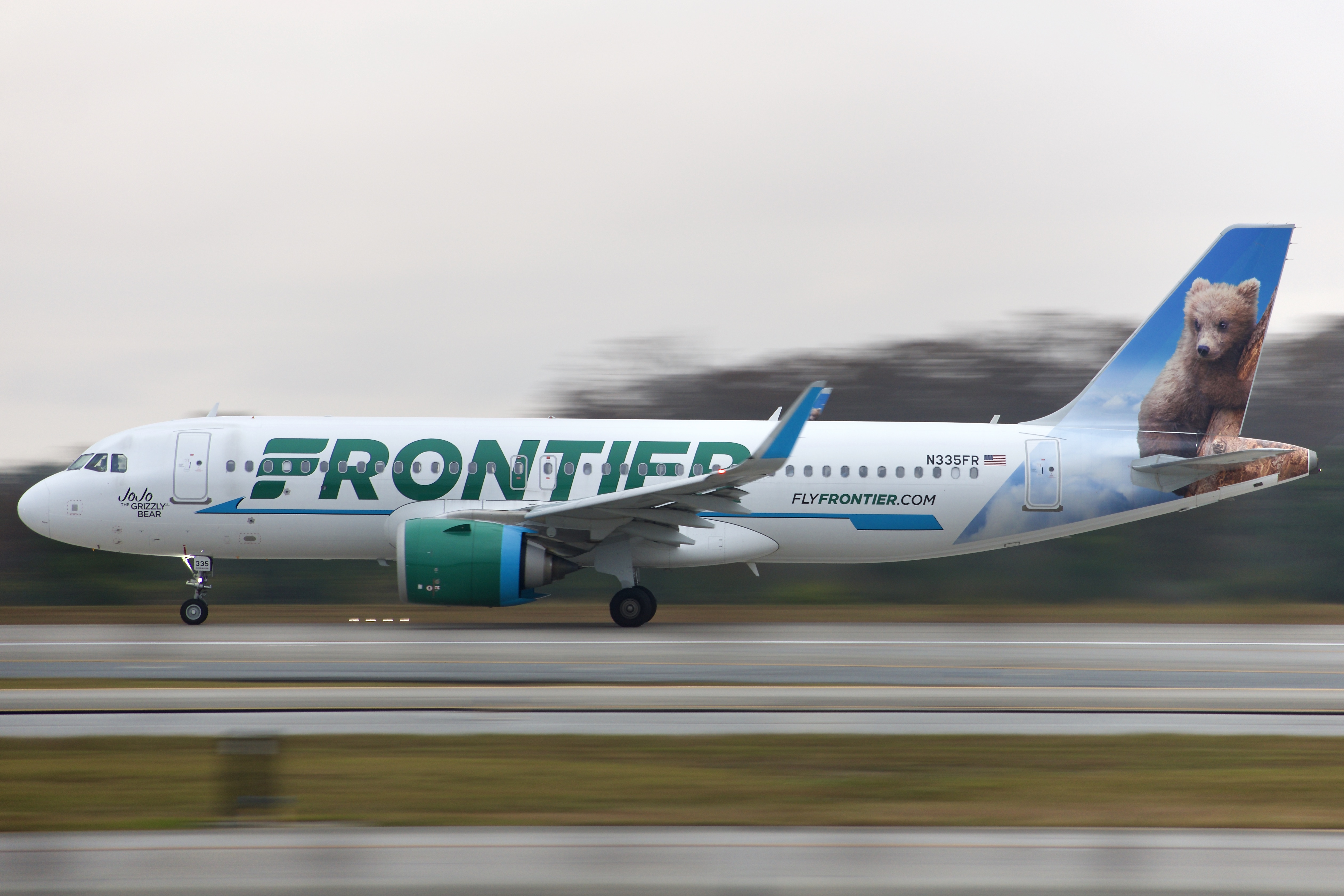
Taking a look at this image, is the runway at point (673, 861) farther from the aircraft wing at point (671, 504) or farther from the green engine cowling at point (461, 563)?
the green engine cowling at point (461, 563)

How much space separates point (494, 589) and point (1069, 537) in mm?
11732

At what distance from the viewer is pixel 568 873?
537 centimetres

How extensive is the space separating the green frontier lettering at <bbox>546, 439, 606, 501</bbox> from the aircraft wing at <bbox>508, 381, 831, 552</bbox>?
203mm

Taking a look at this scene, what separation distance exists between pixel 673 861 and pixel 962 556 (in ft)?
55.2

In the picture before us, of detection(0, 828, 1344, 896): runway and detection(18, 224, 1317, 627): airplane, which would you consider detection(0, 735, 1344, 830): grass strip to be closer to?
detection(0, 828, 1344, 896): runway

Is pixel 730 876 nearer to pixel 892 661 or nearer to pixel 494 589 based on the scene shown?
pixel 892 661

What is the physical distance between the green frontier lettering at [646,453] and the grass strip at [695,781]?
366 inches

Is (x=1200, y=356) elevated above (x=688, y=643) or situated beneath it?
elevated above

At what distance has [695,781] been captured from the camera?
743 cm

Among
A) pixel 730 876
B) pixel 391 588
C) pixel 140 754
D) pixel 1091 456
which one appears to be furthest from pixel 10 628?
pixel 1091 456

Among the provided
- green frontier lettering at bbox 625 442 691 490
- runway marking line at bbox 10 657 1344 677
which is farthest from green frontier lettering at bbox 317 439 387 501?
runway marking line at bbox 10 657 1344 677

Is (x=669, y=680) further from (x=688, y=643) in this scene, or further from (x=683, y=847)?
(x=683, y=847)

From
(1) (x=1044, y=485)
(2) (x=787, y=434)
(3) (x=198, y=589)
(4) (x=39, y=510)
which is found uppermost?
(2) (x=787, y=434)

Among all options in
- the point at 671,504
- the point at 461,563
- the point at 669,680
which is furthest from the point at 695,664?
the point at 461,563
